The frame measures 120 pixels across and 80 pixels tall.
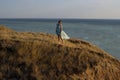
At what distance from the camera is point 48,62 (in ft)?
72.7

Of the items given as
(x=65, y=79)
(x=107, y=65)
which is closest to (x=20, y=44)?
(x=65, y=79)

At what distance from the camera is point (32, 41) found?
76.0ft

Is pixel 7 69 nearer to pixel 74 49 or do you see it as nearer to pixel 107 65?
pixel 74 49

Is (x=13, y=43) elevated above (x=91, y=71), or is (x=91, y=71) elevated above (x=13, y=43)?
(x=13, y=43)

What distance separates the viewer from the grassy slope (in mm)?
21688

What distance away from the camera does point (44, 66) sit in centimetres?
2194

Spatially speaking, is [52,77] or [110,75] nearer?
[52,77]

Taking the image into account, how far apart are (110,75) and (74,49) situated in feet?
9.09

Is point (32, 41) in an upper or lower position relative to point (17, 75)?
upper

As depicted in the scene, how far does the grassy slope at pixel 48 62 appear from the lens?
21688mm

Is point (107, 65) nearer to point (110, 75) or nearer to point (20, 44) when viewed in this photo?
point (110, 75)

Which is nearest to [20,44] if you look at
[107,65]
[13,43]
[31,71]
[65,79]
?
[13,43]

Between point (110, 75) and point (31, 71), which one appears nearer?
point (31, 71)

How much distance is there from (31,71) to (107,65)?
4.79 meters
